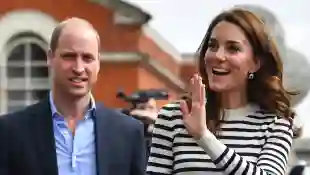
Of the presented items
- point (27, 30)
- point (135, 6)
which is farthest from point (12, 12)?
point (135, 6)

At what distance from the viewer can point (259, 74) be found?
11.2ft

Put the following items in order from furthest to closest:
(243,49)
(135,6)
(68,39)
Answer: (135,6) → (68,39) → (243,49)

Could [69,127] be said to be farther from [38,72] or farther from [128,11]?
[38,72]

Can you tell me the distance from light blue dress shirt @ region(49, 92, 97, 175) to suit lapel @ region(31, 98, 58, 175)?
0.02m

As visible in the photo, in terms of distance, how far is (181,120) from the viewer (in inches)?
133

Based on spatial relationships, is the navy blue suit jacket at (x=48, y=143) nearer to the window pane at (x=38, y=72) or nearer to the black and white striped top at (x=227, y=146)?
the black and white striped top at (x=227, y=146)

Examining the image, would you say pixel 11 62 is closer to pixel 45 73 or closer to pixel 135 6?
pixel 45 73

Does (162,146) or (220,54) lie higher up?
(220,54)

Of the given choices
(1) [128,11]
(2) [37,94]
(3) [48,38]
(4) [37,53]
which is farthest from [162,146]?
(4) [37,53]

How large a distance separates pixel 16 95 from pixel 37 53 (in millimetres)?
969

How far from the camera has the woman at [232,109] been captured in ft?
10.7

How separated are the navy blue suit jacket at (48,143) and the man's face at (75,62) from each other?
163mm

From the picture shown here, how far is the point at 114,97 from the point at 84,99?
56.4 feet

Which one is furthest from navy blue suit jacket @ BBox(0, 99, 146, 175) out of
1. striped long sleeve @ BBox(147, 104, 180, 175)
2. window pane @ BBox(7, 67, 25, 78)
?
window pane @ BBox(7, 67, 25, 78)
